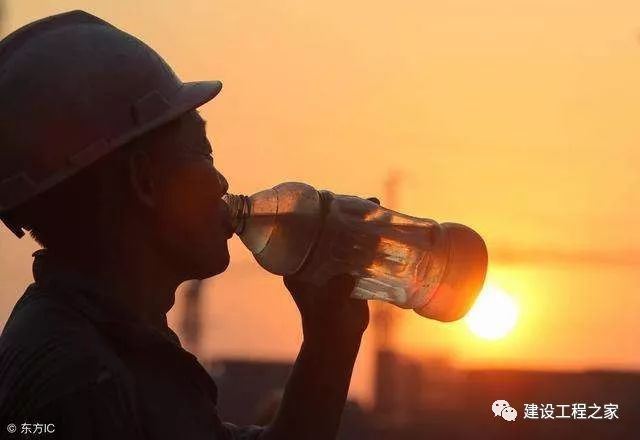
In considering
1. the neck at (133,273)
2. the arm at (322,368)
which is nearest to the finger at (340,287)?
the arm at (322,368)

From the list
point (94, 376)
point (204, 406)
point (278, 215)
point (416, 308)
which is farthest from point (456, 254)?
point (94, 376)

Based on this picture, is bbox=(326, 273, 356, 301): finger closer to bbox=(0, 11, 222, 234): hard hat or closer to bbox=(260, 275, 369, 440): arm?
bbox=(260, 275, 369, 440): arm

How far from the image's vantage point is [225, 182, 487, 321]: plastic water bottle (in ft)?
8.40

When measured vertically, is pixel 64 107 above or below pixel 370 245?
below

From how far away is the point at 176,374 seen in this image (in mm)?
1756

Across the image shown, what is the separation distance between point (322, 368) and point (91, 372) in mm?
492

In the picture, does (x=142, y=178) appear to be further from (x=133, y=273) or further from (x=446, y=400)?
(x=446, y=400)

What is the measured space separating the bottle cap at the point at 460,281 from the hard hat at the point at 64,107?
3.70ft

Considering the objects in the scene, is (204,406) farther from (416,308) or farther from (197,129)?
(416,308)

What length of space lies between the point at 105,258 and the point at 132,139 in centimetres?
19

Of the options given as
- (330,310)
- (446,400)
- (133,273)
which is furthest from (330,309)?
(446,400)

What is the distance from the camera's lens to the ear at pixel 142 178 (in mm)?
1776

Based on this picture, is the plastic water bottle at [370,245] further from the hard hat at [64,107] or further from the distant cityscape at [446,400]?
the distant cityscape at [446,400]

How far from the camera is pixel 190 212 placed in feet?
5.90
